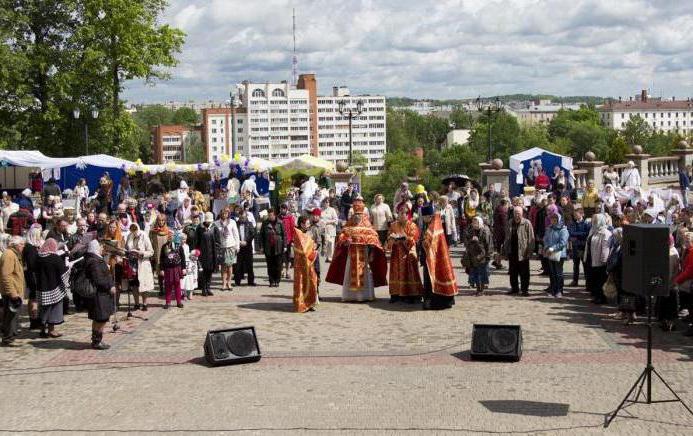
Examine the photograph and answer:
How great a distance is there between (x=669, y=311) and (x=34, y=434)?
853cm

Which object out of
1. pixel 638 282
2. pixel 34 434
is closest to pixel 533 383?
pixel 638 282

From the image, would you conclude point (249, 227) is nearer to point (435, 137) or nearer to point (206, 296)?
point (206, 296)

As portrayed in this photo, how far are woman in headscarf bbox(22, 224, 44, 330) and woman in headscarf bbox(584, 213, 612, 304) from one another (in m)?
8.53

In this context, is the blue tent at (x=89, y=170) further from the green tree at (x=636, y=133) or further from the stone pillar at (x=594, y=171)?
the green tree at (x=636, y=133)

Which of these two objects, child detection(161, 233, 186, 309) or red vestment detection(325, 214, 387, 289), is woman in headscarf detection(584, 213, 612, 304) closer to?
red vestment detection(325, 214, 387, 289)

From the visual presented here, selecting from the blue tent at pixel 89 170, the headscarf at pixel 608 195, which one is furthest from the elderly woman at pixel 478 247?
the blue tent at pixel 89 170

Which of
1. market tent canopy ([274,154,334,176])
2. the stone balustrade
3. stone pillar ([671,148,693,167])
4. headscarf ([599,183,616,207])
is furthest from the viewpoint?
stone pillar ([671,148,693,167])

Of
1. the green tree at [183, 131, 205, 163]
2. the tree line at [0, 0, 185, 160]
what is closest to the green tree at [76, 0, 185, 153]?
the tree line at [0, 0, 185, 160]

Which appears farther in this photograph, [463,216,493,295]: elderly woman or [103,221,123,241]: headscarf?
[463,216,493,295]: elderly woman

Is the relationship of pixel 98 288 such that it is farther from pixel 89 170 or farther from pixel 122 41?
pixel 122 41

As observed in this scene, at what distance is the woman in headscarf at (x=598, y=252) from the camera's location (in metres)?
15.6

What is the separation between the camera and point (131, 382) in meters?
11.4

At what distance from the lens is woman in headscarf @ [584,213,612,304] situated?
614 inches

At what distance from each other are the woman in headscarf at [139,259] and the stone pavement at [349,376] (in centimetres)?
57
